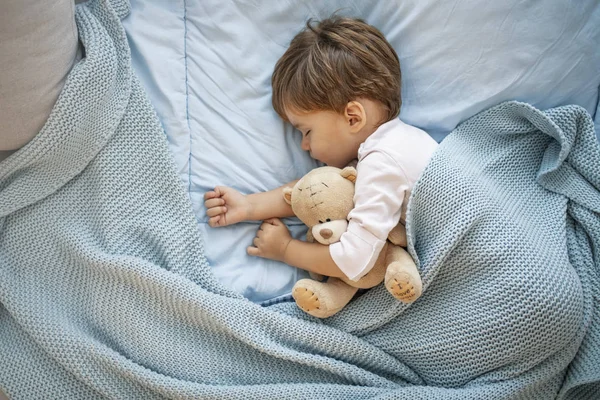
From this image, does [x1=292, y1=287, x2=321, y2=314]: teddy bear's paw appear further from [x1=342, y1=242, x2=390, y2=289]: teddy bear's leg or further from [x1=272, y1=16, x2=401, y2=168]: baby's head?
[x1=272, y1=16, x2=401, y2=168]: baby's head

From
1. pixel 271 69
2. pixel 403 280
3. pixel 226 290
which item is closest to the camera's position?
pixel 403 280

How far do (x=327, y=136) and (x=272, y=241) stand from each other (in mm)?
250

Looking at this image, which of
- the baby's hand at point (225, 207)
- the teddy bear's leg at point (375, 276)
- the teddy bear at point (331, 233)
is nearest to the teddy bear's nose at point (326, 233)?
the teddy bear at point (331, 233)

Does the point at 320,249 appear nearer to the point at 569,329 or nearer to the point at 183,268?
the point at 183,268

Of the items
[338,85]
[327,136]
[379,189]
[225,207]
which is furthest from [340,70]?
[225,207]

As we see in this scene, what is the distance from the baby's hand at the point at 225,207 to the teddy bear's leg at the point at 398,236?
0.31 meters

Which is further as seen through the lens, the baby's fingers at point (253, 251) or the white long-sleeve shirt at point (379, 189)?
the baby's fingers at point (253, 251)

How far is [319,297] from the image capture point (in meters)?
1.17

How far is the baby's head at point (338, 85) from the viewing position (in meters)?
1.23

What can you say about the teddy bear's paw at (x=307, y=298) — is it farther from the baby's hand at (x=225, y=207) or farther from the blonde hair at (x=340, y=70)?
the blonde hair at (x=340, y=70)

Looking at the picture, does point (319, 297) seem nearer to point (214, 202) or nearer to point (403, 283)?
point (403, 283)

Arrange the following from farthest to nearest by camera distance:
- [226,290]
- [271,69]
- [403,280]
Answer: [271,69] → [226,290] → [403,280]

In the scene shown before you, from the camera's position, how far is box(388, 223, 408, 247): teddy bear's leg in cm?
119

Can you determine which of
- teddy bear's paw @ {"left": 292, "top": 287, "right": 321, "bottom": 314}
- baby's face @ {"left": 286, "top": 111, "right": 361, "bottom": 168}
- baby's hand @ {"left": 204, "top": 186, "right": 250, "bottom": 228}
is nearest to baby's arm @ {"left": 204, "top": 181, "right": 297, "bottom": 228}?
baby's hand @ {"left": 204, "top": 186, "right": 250, "bottom": 228}
